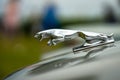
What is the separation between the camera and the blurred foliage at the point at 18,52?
29.8 ft

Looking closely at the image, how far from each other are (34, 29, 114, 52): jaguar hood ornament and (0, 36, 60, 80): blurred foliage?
495 cm

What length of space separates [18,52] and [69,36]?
6.22 metres

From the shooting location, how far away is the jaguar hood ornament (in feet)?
11.3

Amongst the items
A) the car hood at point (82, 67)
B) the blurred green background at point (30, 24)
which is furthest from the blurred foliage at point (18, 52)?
the car hood at point (82, 67)

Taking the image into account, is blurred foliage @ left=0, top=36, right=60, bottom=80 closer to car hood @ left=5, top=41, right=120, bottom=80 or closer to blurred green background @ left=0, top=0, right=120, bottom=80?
blurred green background @ left=0, top=0, right=120, bottom=80

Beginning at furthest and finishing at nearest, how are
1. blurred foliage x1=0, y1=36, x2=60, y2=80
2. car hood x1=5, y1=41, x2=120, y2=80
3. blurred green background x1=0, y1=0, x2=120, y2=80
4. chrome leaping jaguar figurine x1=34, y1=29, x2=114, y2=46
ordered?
1. blurred green background x1=0, y1=0, x2=120, y2=80
2. blurred foliage x1=0, y1=36, x2=60, y2=80
3. chrome leaping jaguar figurine x1=34, y1=29, x2=114, y2=46
4. car hood x1=5, y1=41, x2=120, y2=80

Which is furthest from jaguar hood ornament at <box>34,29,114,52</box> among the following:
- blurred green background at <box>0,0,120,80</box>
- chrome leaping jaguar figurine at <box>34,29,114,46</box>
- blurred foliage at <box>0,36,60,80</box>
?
blurred foliage at <box>0,36,60,80</box>

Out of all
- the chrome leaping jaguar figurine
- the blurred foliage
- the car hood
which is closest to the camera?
the car hood

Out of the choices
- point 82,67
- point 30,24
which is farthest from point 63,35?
point 30,24

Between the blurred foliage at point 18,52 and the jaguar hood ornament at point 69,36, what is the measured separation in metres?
4.95

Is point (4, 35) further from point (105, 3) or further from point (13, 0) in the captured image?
point (105, 3)

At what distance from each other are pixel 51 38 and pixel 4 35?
23.4 feet

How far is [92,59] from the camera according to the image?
3.16 m

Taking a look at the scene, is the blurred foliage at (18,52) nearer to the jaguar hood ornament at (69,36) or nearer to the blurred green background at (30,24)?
the blurred green background at (30,24)
